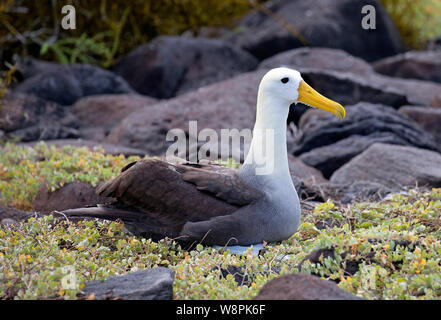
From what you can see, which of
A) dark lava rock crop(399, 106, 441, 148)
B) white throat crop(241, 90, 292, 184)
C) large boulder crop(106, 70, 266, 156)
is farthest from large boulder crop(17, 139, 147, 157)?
dark lava rock crop(399, 106, 441, 148)

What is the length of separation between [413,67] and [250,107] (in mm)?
5147

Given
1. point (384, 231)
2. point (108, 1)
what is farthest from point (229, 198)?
point (108, 1)

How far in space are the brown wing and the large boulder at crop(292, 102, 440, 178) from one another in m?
3.45

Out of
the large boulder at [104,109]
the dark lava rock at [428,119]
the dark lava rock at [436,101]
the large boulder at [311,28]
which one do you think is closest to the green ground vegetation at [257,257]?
the dark lava rock at [428,119]

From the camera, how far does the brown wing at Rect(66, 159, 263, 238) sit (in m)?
4.73

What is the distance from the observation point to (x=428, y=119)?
9633 millimetres

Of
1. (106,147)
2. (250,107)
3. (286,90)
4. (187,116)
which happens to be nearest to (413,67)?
(250,107)

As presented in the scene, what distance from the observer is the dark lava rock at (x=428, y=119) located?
9586 mm

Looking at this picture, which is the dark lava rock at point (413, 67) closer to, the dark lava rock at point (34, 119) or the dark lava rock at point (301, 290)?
the dark lava rock at point (34, 119)

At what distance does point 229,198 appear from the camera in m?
4.74

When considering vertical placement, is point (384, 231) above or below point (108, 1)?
below

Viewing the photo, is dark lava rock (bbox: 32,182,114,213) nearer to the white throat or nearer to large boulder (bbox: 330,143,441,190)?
the white throat
